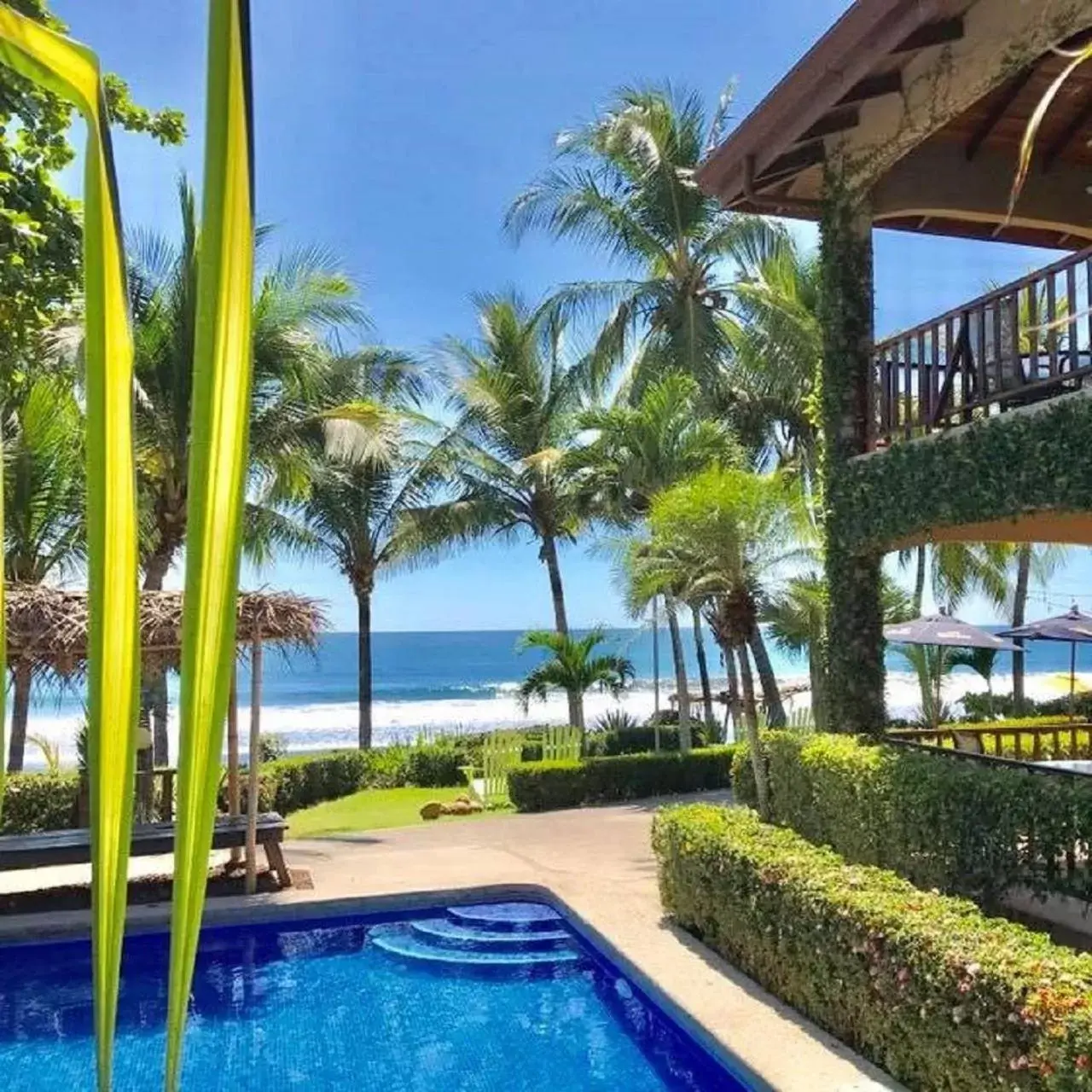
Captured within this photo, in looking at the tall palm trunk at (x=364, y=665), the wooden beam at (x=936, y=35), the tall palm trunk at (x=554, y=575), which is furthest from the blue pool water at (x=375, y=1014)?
the tall palm trunk at (x=554, y=575)

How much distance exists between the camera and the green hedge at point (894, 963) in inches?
184

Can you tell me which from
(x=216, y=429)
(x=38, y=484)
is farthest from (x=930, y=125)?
(x=38, y=484)

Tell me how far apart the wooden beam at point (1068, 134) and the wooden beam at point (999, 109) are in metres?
0.63

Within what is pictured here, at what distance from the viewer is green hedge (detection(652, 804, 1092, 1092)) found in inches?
184

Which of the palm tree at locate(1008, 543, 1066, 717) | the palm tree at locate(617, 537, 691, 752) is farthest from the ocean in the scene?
the palm tree at locate(617, 537, 691, 752)

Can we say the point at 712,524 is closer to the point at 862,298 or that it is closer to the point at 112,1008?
the point at 862,298

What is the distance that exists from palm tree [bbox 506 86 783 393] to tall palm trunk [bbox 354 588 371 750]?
306 inches

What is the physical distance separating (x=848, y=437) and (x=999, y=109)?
10.7 ft

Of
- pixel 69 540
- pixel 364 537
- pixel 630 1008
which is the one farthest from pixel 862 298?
pixel 364 537

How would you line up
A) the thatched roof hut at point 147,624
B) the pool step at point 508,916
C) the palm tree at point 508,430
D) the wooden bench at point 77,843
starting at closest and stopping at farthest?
the wooden bench at point 77,843, the thatched roof hut at point 147,624, the pool step at point 508,916, the palm tree at point 508,430

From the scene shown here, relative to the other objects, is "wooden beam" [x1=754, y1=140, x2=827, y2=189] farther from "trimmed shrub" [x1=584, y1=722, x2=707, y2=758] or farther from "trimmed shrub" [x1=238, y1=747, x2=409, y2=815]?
"trimmed shrub" [x1=584, y1=722, x2=707, y2=758]

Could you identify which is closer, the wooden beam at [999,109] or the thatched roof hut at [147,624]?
the thatched roof hut at [147,624]

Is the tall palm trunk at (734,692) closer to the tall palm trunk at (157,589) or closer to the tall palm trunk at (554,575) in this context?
the tall palm trunk at (554,575)

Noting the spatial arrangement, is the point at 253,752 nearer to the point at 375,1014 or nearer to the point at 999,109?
the point at 375,1014
